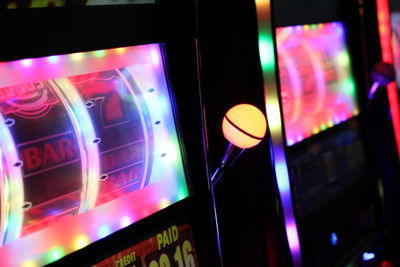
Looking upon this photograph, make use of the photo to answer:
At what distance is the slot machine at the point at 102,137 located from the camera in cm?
132

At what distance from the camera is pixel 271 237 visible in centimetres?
193

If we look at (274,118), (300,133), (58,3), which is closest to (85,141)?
(58,3)

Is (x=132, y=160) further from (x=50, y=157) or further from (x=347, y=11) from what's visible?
(x=347, y=11)

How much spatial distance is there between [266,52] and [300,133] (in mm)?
541

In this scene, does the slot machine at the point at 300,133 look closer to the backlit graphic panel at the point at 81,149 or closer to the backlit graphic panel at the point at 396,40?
the backlit graphic panel at the point at 81,149

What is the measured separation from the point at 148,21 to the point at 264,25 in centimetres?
40

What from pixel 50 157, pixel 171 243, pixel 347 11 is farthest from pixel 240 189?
pixel 347 11

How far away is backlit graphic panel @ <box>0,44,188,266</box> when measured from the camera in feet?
4.30

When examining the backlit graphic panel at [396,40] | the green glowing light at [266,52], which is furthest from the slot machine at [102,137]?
the backlit graphic panel at [396,40]

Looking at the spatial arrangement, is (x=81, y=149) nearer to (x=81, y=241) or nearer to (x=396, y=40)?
(x=81, y=241)

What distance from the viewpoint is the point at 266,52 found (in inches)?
71.8

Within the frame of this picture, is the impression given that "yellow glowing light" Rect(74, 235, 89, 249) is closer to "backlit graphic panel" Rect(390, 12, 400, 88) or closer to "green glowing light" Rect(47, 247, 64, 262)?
"green glowing light" Rect(47, 247, 64, 262)

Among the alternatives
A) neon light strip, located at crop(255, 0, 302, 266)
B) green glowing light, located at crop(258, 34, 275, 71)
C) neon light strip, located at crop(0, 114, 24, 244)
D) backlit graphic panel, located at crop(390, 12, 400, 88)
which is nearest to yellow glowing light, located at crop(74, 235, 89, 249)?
neon light strip, located at crop(0, 114, 24, 244)

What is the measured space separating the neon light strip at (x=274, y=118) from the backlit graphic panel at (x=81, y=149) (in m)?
0.33
